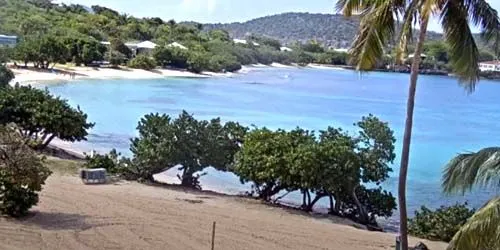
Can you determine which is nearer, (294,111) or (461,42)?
(461,42)

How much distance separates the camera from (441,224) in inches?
685

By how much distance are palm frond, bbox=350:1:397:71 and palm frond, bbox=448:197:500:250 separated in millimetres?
3373

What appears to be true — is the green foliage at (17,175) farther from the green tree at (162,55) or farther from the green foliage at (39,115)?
the green tree at (162,55)

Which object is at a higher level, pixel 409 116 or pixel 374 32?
pixel 374 32

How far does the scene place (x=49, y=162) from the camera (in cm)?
2127

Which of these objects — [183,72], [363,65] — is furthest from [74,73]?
[363,65]

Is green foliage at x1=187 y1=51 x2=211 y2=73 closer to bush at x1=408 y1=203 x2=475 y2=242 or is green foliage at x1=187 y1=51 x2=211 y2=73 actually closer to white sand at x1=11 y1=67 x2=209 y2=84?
white sand at x1=11 y1=67 x2=209 y2=84

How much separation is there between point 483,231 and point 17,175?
8.44 meters

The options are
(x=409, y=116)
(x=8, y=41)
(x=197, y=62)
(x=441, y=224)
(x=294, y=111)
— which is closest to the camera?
(x=409, y=116)

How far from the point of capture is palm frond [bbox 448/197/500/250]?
25.2 feet

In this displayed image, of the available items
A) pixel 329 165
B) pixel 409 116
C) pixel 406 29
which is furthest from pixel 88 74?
pixel 406 29

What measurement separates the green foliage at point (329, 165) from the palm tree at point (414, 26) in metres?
7.13

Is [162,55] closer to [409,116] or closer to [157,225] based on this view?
[157,225]

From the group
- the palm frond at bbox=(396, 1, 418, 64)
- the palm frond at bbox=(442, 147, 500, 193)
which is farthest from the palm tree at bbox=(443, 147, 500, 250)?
the palm frond at bbox=(396, 1, 418, 64)
